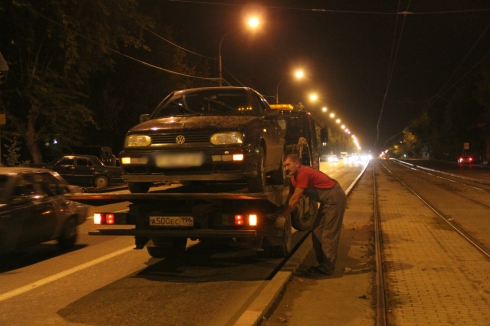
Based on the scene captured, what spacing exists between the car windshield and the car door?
2413mm

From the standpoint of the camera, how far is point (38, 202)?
8477 millimetres

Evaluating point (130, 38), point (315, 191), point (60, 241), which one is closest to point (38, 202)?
point (60, 241)

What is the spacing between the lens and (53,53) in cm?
2522

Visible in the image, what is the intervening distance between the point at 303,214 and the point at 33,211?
4932 millimetres

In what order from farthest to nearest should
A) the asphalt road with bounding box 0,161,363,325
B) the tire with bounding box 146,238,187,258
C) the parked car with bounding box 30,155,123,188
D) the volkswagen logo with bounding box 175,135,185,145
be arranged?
the parked car with bounding box 30,155,123,188 → the tire with bounding box 146,238,187,258 → the volkswagen logo with bounding box 175,135,185,145 → the asphalt road with bounding box 0,161,363,325

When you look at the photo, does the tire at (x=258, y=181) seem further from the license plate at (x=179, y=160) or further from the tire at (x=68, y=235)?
the tire at (x=68, y=235)

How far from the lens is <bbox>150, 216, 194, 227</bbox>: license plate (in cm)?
657

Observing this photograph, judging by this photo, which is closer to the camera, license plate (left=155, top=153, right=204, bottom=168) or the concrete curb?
the concrete curb

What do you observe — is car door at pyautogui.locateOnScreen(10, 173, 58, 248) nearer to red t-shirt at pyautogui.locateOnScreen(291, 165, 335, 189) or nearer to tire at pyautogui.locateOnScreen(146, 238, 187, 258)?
tire at pyautogui.locateOnScreen(146, 238, 187, 258)

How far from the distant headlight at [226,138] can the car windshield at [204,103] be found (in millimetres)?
1295

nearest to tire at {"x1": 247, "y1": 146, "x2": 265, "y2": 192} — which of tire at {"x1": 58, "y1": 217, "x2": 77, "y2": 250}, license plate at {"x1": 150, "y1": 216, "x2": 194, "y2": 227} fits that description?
license plate at {"x1": 150, "y1": 216, "x2": 194, "y2": 227}

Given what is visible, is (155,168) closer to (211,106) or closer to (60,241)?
(211,106)

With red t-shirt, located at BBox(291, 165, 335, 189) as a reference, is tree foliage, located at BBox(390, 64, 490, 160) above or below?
above

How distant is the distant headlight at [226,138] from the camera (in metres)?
6.61
